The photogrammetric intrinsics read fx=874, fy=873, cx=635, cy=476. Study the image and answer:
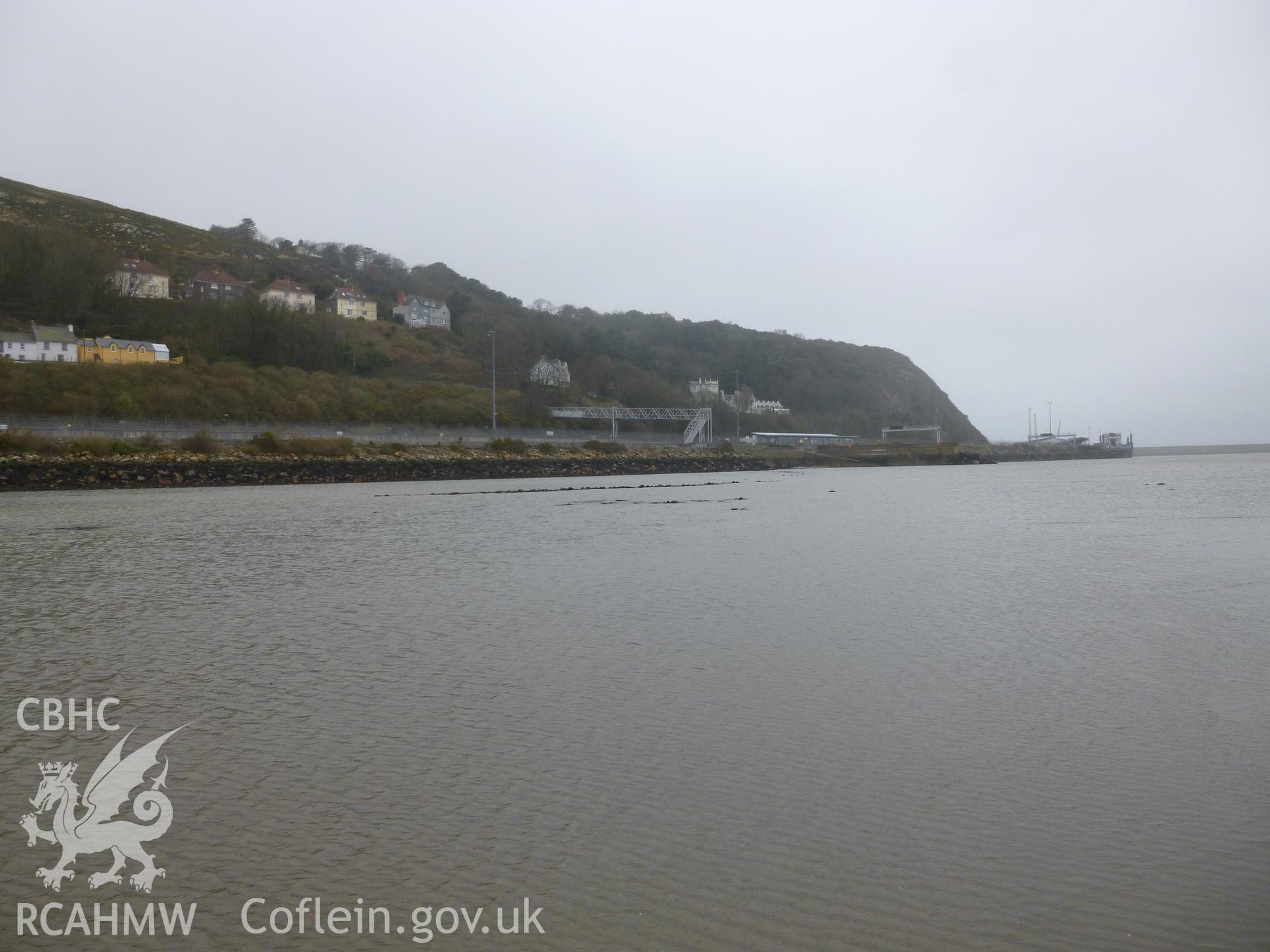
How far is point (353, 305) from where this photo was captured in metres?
116

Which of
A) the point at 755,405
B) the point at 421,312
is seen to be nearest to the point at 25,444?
the point at 421,312

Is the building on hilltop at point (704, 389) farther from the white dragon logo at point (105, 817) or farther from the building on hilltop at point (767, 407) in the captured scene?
the white dragon logo at point (105, 817)

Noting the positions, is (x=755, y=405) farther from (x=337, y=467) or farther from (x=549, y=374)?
(x=337, y=467)

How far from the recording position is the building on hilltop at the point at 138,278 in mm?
86688

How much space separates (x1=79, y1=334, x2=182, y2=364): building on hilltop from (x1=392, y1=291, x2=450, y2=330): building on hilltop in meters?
50.2

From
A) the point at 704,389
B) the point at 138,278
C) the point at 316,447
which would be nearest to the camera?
the point at 316,447

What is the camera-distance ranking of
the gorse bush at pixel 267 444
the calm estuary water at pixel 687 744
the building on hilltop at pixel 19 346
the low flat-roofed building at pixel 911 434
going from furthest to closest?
the low flat-roofed building at pixel 911 434, the building on hilltop at pixel 19 346, the gorse bush at pixel 267 444, the calm estuary water at pixel 687 744

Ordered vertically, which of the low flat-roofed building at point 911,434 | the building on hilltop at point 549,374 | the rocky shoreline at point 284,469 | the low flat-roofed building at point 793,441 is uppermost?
the building on hilltop at point 549,374

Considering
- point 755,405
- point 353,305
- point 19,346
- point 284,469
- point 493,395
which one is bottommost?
point 284,469

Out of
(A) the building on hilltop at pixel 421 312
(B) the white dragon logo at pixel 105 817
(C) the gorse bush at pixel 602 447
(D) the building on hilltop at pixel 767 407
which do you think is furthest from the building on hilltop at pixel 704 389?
(B) the white dragon logo at pixel 105 817

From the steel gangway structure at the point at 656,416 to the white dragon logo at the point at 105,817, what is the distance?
74.1 meters

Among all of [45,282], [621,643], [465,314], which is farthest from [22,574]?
[465,314]

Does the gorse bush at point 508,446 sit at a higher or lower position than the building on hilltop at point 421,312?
lower

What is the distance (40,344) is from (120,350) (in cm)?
549
